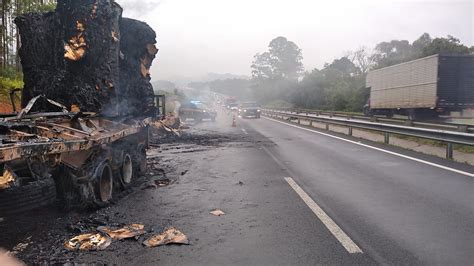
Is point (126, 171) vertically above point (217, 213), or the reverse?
point (126, 171)

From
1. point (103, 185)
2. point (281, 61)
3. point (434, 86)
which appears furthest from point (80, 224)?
point (281, 61)

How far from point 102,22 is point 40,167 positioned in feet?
12.0

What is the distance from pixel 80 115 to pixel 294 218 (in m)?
3.46

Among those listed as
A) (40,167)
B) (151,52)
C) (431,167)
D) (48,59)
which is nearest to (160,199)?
A: (40,167)

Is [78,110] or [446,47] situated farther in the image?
[446,47]

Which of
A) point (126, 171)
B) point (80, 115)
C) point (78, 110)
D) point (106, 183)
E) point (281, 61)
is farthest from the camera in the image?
point (281, 61)

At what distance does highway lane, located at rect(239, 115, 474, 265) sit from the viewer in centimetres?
451

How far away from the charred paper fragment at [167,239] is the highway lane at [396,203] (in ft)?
6.39

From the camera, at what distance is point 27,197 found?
206 inches

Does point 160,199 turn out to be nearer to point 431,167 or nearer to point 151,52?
point 151,52

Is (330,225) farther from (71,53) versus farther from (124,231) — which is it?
(71,53)

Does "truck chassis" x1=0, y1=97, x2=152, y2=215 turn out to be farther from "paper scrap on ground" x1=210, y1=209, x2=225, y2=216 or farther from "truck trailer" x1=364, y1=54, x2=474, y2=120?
"truck trailer" x1=364, y1=54, x2=474, y2=120

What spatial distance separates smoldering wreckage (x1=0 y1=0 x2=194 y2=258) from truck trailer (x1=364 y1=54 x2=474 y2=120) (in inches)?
730

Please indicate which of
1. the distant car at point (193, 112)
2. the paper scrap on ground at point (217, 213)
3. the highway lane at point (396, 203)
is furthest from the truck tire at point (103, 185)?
the distant car at point (193, 112)
